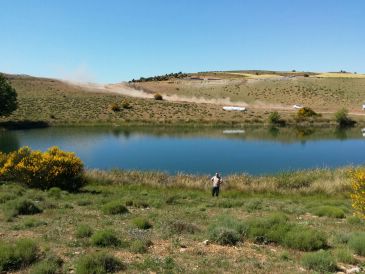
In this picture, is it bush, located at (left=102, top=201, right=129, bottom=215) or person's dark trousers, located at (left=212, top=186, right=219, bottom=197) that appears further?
person's dark trousers, located at (left=212, top=186, right=219, bottom=197)

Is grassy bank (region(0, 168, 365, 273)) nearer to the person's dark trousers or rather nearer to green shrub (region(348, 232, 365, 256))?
green shrub (region(348, 232, 365, 256))

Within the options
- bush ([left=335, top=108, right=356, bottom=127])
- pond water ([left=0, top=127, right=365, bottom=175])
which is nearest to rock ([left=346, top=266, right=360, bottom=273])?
pond water ([left=0, top=127, right=365, bottom=175])

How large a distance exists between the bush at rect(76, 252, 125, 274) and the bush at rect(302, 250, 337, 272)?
4.25 m

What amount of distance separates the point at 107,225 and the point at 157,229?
1.85m

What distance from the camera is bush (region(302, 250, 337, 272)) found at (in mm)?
9305

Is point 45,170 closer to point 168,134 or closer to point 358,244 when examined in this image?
point 358,244

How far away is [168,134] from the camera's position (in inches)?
2805

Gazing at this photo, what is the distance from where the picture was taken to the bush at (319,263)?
9.30 m

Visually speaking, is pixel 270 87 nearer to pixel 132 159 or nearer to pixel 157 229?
pixel 132 159

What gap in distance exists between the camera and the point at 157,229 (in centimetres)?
1313

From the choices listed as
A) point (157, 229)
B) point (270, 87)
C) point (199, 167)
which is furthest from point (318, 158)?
point (270, 87)

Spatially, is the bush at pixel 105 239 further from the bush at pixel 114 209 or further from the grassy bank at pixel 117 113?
the grassy bank at pixel 117 113

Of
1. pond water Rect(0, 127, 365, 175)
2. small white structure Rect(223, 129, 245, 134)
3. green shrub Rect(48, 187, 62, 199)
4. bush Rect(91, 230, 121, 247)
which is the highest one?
bush Rect(91, 230, 121, 247)

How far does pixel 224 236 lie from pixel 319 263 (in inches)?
116
